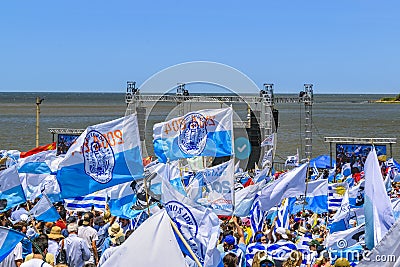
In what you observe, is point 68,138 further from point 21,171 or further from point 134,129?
point 134,129

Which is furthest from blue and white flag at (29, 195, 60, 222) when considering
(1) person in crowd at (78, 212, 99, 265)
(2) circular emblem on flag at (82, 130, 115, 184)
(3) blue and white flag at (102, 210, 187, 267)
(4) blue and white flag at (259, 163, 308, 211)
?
(3) blue and white flag at (102, 210, 187, 267)

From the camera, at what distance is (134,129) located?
11.1m

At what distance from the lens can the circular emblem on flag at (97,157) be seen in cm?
1093

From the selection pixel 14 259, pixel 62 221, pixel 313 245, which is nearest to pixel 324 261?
pixel 313 245

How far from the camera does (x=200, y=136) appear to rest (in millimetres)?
15016

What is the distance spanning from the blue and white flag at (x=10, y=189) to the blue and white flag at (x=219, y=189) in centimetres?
372

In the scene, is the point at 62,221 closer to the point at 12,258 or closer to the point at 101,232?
the point at 101,232

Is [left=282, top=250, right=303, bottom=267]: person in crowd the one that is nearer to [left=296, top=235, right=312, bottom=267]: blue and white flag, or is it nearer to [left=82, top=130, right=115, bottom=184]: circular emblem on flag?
[left=296, top=235, right=312, bottom=267]: blue and white flag

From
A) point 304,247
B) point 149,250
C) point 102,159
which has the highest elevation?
point 102,159

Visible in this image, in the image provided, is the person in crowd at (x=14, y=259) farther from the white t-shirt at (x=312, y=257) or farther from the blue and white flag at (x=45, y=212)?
the white t-shirt at (x=312, y=257)

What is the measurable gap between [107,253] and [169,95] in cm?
2770

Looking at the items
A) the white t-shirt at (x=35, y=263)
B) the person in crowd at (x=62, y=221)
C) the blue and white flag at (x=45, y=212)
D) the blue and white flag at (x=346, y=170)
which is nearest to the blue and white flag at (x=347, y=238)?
the white t-shirt at (x=35, y=263)

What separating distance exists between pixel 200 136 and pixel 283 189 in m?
3.32

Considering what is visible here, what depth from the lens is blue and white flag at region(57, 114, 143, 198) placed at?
1083 cm
